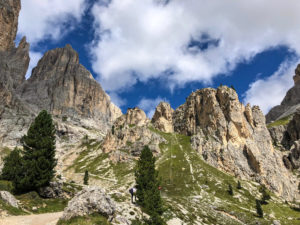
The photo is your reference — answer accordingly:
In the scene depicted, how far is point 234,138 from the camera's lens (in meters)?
145

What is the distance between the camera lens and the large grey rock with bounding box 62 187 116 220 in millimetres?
21703

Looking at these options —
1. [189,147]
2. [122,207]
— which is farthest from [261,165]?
[122,207]

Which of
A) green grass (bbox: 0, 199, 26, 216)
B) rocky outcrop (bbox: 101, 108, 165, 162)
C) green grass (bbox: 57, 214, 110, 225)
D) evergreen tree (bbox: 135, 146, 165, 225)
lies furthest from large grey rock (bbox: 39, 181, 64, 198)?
rocky outcrop (bbox: 101, 108, 165, 162)

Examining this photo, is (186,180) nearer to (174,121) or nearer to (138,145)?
(138,145)

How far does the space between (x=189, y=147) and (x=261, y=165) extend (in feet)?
145

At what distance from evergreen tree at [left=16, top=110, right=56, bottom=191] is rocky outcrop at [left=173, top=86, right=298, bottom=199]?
108182 millimetres

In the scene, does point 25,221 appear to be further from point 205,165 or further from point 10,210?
→ point 205,165

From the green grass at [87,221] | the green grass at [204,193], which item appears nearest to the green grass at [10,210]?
the green grass at [87,221]

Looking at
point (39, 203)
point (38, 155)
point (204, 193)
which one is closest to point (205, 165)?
point (204, 193)

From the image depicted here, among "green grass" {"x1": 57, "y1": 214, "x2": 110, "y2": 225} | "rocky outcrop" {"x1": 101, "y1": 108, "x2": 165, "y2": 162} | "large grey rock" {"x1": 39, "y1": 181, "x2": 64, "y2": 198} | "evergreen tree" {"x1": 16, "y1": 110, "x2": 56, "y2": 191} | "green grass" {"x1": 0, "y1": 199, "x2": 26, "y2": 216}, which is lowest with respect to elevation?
"green grass" {"x1": 57, "y1": 214, "x2": 110, "y2": 225}

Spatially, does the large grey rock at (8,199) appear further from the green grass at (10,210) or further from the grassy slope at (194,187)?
the grassy slope at (194,187)

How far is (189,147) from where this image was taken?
147 metres

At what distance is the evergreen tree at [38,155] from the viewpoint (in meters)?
33.7

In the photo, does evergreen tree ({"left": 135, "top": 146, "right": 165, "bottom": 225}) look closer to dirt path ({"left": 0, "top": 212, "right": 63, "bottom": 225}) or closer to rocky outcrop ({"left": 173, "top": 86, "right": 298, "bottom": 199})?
dirt path ({"left": 0, "top": 212, "right": 63, "bottom": 225})
